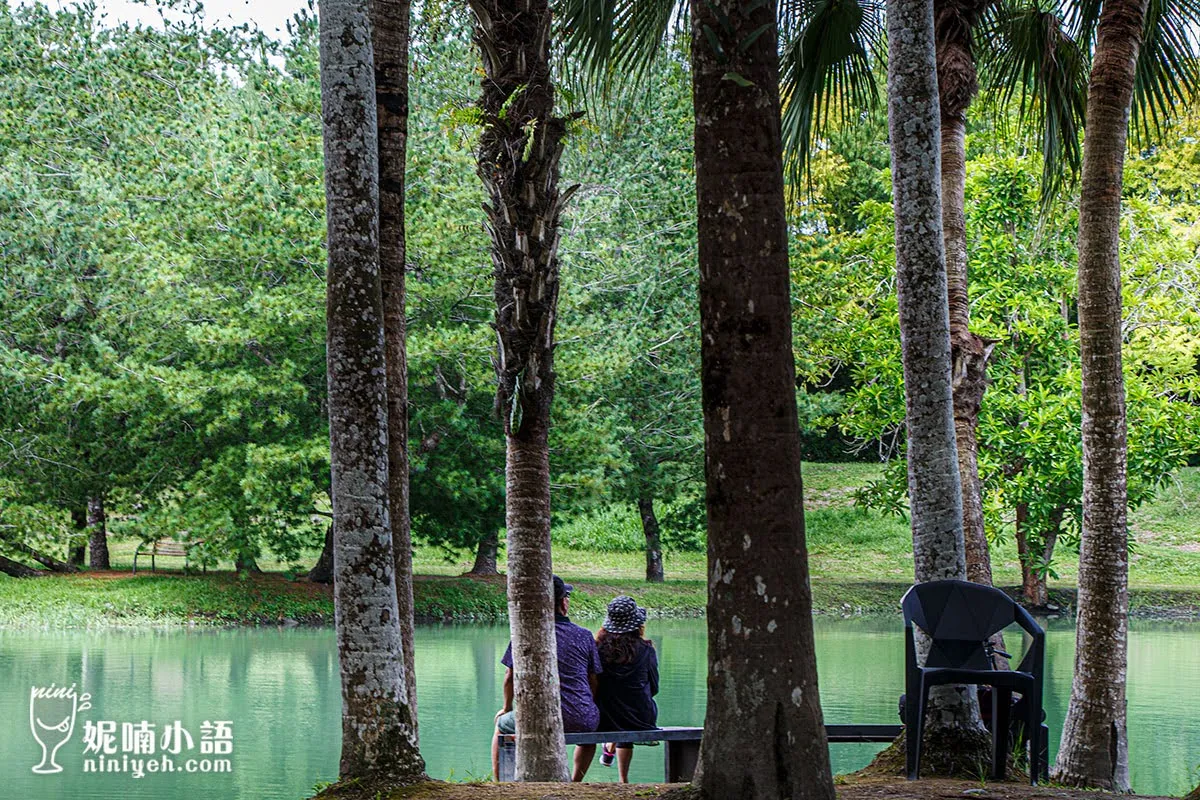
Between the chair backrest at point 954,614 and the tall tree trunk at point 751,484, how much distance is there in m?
1.94

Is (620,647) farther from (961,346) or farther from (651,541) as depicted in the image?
(651,541)

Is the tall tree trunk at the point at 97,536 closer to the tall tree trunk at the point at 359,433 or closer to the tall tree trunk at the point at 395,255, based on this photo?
the tall tree trunk at the point at 395,255

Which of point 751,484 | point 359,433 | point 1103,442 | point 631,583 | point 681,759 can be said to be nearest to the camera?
point 751,484

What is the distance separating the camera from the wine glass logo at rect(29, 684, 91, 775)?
1153cm

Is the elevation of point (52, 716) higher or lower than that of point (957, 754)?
lower

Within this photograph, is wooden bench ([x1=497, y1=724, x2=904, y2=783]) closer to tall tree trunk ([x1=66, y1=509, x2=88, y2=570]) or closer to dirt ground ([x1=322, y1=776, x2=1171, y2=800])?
dirt ground ([x1=322, y1=776, x2=1171, y2=800])

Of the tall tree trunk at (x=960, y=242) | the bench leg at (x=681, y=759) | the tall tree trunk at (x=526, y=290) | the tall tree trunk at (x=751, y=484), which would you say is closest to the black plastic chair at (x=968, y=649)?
the bench leg at (x=681, y=759)

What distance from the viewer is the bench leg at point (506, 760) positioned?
7.53 metres

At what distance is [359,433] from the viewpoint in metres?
5.66

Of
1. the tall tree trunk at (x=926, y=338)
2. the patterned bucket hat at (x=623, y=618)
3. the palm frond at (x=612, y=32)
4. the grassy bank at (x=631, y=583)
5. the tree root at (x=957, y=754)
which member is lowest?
the grassy bank at (x=631, y=583)

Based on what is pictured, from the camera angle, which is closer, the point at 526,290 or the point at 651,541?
the point at 526,290
